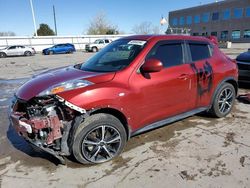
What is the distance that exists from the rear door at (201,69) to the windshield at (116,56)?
107 cm

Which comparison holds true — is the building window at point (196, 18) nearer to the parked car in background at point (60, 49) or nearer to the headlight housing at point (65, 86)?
the parked car in background at point (60, 49)

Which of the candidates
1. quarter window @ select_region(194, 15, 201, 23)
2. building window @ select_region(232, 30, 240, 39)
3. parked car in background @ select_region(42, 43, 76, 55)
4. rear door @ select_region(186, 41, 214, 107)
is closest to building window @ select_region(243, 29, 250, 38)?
building window @ select_region(232, 30, 240, 39)

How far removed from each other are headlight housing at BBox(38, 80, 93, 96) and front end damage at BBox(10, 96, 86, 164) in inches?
3.0

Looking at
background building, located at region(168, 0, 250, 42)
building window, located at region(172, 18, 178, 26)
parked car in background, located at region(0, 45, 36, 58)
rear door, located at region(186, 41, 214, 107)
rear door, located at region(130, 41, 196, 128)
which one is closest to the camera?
rear door, located at region(130, 41, 196, 128)

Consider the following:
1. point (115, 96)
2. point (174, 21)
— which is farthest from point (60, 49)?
point (174, 21)

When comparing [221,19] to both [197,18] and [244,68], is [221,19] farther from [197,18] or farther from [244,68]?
[244,68]

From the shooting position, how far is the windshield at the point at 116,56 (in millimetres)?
3480

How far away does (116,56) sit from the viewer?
150 inches

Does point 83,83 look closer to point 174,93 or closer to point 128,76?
point 128,76

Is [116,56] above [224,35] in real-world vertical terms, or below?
below

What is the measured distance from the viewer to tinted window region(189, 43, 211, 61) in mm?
4154

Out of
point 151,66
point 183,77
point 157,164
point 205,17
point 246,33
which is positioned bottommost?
point 157,164

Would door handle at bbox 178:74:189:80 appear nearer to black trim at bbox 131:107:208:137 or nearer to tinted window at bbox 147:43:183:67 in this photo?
tinted window at bbox 147:43:183:67

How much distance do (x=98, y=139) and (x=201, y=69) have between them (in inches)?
89.2
